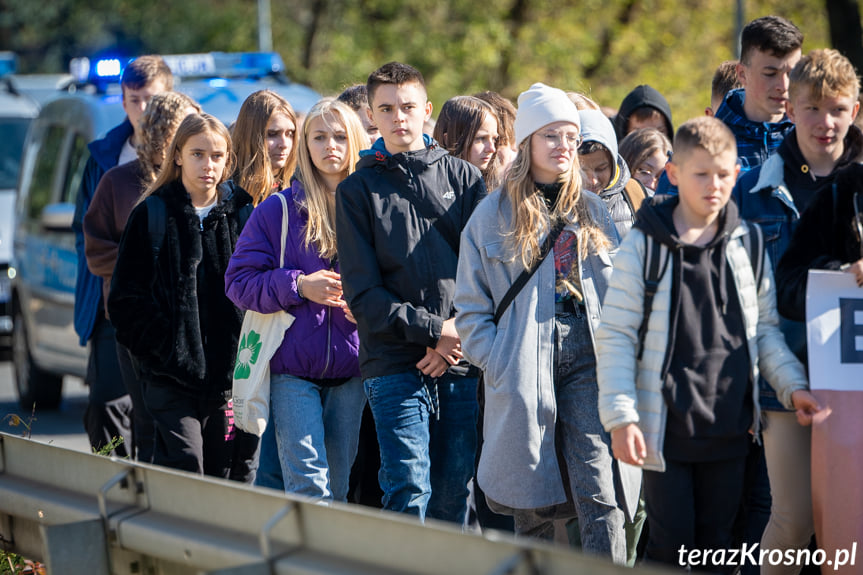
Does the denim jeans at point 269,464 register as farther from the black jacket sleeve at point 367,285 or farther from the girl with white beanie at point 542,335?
the girl with white beanie at point 542,335

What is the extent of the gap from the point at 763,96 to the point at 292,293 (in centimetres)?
228

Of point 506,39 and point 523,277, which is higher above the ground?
point 506,39

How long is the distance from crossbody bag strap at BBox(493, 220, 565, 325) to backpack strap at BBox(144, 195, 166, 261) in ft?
5.52

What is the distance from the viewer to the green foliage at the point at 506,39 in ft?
72.5

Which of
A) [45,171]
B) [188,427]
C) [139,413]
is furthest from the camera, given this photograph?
[45,171]

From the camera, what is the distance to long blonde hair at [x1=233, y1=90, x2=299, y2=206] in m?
5.84

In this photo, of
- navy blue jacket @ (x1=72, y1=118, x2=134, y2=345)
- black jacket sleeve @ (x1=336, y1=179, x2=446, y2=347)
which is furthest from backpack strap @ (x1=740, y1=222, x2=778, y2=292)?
navy blue jacket @ (x1=72, y1=118, x2=134, y2=345)

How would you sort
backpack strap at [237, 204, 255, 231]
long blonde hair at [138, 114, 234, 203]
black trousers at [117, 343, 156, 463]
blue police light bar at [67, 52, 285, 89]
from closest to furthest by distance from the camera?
long blonde hair at [138, 114, 234, 203], backpack strap at [237, 204, 255, 231], black trousers at [117, 343, 156, 463], blue police light bar at [67, 52, 285, 89]

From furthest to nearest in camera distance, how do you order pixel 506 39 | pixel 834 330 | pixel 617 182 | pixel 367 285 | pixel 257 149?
pixel 506 39
pixel 257 149
pixel 617 182
pixel 367 285
pixel 834 330

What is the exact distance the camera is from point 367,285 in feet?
15.8

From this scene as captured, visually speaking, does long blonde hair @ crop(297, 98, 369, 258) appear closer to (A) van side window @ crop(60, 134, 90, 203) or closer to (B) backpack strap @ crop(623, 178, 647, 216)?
(B) backpack strap @ crop(623, 178, 647, 216)

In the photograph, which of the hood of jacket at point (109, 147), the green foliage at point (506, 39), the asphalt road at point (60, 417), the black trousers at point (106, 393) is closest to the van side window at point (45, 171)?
the asphalt road at point (60, 417)

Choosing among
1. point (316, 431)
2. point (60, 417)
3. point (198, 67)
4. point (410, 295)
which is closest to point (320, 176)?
point (410, 295)

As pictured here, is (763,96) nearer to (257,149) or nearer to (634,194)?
(634,194)
